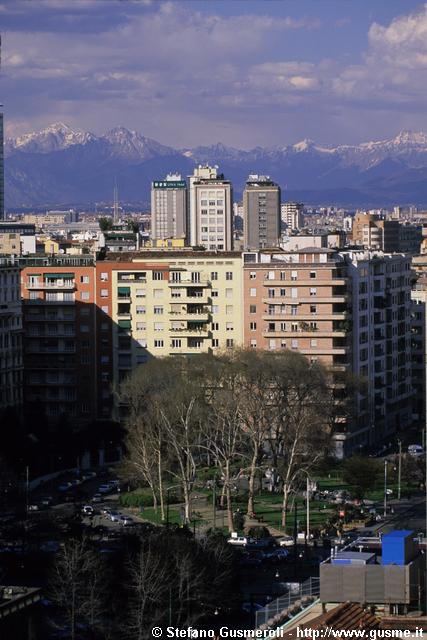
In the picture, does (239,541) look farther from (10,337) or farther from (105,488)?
(10,337)

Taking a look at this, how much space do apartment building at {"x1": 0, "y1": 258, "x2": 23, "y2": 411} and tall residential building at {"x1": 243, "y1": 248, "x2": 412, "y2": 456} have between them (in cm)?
904

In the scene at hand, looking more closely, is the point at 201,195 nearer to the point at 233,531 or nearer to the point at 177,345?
the point at 177,345

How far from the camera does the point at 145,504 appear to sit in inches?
2137

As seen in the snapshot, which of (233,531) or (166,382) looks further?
(166,382)

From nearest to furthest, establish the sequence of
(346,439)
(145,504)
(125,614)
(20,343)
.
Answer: (125,614) → (145,504) → (346,439) → (20,343)

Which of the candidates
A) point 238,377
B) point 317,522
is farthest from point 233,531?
point 238,377

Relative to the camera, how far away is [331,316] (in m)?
68.2

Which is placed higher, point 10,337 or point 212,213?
point 212,213

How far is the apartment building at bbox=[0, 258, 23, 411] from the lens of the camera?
68625mm

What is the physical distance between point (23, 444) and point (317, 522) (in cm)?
1347

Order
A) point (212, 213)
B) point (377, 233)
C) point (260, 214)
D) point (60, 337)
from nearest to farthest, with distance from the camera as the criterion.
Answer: point (60, 337) → point (377, 233) → point (212, 213) → point (260, 214)

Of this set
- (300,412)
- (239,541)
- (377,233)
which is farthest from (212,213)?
(239,541)

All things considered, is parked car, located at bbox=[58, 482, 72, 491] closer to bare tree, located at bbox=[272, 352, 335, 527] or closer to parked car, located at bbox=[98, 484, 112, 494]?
parked car, located at bbox=[98, 484, 112, 494]

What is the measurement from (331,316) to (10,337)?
12617 mm
